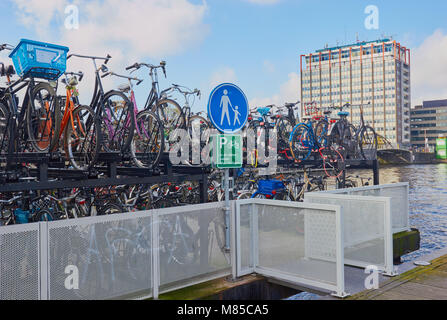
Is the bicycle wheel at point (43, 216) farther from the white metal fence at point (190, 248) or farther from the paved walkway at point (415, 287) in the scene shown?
the paved walkway at point (415, 287)

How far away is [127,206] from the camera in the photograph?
757 centimetres

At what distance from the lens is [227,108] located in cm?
546

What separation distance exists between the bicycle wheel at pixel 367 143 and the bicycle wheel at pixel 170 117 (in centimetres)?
709

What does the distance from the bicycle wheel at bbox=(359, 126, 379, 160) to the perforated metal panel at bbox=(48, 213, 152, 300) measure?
10.1m

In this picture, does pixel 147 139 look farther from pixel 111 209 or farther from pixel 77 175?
pixel 77 175

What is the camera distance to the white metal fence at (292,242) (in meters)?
4.95

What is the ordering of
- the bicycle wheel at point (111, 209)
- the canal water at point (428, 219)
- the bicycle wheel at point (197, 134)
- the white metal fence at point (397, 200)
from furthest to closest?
the canal water at point (428, 219), the bicycle wheel at point (197, 134), the white metal fence at point (397, 200), the bicycle wheel at point (111, 209)

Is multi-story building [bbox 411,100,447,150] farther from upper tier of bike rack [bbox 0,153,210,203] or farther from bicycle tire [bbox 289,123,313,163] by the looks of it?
upper tier of bike rack [bbox 0,153,210,203]

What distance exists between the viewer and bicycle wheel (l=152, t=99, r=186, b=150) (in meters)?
7.95

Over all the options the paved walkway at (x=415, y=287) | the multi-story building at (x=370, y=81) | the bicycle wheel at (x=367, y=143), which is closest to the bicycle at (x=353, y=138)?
the bicycle wheel at (x=367, y=143)

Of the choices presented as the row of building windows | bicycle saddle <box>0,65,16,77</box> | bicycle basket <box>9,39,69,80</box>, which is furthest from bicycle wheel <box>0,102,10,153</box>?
the row of building windows

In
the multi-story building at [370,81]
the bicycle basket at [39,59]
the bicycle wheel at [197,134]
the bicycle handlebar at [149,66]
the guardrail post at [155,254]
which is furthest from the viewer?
the multi-story building at [370,81]

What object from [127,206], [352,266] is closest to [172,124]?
[127,206]

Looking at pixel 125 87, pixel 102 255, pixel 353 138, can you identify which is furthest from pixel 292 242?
pixel 353 138
